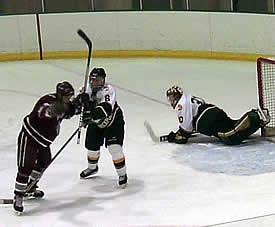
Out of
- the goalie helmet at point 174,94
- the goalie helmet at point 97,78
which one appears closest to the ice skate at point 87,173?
the goalie helmet at point 97,78

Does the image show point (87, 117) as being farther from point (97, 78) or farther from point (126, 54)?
point (126, 54)

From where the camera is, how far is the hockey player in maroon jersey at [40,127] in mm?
5223

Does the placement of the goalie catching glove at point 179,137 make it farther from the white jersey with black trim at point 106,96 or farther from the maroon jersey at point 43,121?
the maroon jersey at point 43,121

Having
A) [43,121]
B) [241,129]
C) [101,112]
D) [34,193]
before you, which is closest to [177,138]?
[241,129]

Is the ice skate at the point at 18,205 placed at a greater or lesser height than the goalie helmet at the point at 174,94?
lesser

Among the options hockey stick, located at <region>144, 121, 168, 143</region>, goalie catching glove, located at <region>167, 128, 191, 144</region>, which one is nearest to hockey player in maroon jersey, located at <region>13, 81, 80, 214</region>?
goalie catching glove, located at <region>167, 128, 191, 144</region>

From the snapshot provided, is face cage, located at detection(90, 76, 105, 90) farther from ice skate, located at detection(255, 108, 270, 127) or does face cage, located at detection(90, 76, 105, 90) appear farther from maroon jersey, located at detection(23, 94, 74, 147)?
ice skate, located at detection(255, 108, 270, 127)

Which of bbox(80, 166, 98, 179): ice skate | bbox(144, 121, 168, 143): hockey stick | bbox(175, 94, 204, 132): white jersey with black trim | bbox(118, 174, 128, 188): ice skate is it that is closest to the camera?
bbox(118, 174, 128, 188): ice skate

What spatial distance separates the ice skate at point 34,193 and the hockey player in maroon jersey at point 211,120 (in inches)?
64.8

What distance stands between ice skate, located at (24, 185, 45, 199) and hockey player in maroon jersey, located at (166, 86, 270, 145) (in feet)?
5.40

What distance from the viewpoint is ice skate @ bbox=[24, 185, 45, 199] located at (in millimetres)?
5633

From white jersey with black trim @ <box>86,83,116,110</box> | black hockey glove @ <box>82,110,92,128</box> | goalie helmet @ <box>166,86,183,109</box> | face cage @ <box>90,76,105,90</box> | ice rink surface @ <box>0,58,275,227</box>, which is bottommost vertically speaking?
ice rink surface @ <box>0,58,275,227</box>

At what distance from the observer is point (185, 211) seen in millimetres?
5285

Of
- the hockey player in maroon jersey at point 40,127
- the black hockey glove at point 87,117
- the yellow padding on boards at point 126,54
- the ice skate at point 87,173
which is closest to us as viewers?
the hockey player in maroon jersey at point 40,127
